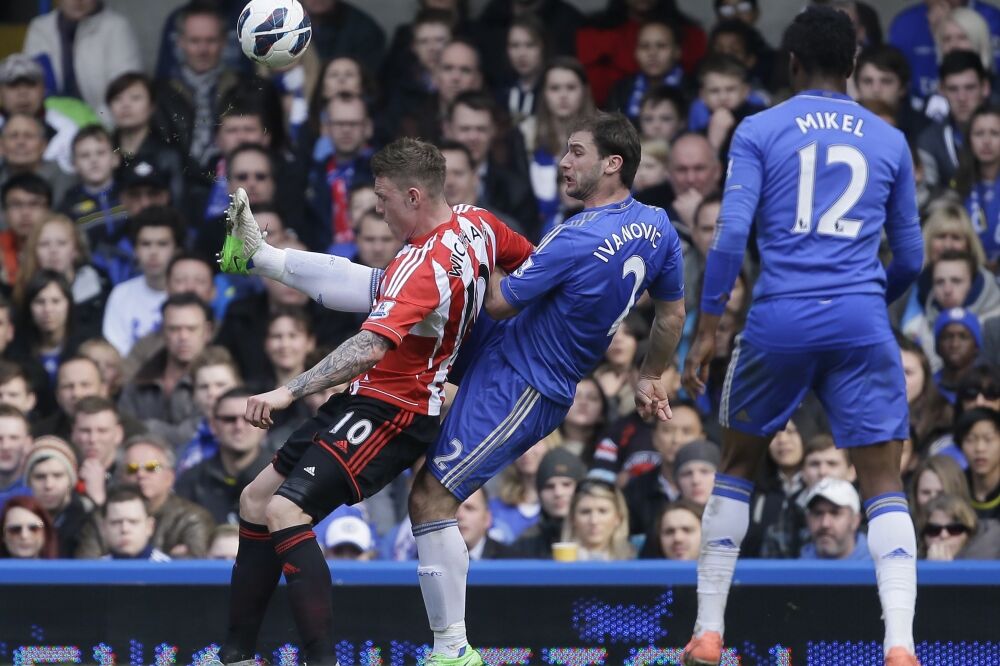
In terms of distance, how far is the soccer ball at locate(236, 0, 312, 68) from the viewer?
306 inches

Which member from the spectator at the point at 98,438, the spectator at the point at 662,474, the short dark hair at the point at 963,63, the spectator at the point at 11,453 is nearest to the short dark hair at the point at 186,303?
the spectator at the point at 98,438

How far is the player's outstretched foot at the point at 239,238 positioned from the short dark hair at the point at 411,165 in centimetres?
58

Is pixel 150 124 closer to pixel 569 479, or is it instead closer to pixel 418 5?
pixel 418 5

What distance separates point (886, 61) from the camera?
11.7 metres

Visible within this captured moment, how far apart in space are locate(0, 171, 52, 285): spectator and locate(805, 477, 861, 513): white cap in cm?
565

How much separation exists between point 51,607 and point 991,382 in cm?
509

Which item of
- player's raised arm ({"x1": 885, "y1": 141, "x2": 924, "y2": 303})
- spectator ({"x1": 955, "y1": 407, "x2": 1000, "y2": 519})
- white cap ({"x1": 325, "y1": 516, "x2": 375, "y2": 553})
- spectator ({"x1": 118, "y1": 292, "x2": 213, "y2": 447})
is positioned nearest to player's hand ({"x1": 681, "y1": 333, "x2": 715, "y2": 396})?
player's raised arm ({"x1": 885, "y1": 141, "x2": 924, "y2": 303})

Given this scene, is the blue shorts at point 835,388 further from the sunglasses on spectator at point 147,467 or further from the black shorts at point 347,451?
the sunglasses on spectator at point 147,467

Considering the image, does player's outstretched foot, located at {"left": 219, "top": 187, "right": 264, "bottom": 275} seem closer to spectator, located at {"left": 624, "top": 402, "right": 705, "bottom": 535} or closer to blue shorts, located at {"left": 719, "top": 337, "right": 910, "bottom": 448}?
blue shorts, located at {"left": 719, "top": 337, "right": 910, "bottom": 448}

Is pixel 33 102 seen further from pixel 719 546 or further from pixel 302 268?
pixel 719 546

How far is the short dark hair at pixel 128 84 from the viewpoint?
12.3m

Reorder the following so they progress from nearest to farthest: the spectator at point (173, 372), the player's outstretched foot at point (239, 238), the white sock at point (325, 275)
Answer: the player's outstretched foot at point (239, 238)
the white sock at point (325, 275)
the spectator at point (173, 372)

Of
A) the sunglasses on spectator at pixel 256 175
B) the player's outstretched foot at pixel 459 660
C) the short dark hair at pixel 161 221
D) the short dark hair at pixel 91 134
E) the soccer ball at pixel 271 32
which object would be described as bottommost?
the player's outstretched foot at pixel 459 660

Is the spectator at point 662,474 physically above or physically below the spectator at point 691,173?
below
